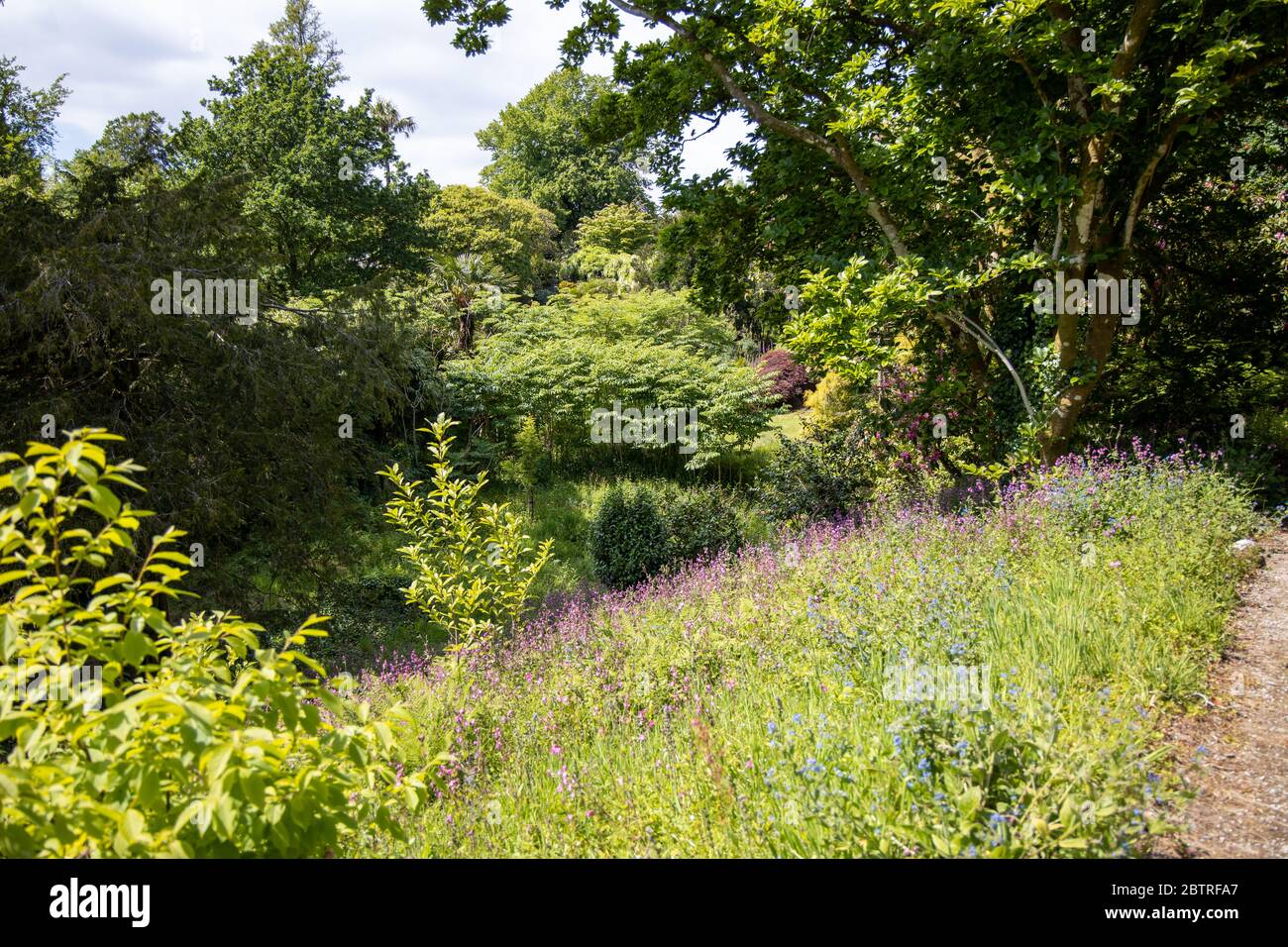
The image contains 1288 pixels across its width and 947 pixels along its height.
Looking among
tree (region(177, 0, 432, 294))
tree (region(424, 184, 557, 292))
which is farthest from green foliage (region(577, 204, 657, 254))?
tree (region(177, 0, 432, 294))

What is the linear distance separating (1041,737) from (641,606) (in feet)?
13.1

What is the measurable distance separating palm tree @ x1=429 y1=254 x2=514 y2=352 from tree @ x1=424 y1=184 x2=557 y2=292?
6.65m

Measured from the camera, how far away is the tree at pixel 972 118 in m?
6.90

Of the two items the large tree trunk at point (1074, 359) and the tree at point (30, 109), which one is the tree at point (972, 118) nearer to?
the large tree trunk at point (1074, 359)

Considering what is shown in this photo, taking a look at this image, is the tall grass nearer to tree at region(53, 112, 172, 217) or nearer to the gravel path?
the gravel path

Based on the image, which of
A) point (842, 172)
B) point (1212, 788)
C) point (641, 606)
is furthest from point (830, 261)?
point (1212, 788)

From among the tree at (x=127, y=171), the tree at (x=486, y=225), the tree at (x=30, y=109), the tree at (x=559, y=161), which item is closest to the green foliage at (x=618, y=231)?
the tree at (x=486, y=225)

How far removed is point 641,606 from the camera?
6109mm

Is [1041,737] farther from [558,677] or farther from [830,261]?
[830,261]

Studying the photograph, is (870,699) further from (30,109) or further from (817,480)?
(30,109)

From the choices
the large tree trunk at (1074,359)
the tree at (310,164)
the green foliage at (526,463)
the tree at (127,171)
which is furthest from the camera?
the tree at (310,164)

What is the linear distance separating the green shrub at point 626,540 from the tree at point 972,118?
3.08m

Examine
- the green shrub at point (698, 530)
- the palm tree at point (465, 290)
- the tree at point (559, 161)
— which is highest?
the tree at point (559, 161)

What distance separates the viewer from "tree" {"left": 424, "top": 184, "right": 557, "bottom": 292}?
1119 inches
